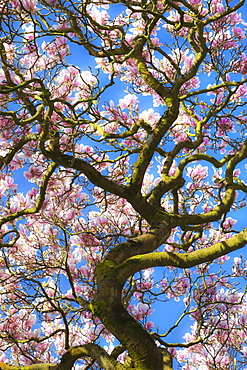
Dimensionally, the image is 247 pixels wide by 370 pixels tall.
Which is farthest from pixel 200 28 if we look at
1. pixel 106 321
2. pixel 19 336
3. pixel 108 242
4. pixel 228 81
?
pixel 19 336

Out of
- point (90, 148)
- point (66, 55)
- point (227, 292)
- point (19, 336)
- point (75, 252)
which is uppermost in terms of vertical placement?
point (66, 55)

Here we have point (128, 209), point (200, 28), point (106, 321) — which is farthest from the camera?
point (128, 209)

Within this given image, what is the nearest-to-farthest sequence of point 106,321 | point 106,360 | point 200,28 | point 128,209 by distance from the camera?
point 106,321, point 106,360, point 200,28, point 128,209

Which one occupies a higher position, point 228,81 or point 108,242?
point 228,81

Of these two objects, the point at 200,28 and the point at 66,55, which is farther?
the point at 66,55

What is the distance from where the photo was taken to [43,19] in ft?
14.3

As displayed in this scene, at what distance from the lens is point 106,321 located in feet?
8.70

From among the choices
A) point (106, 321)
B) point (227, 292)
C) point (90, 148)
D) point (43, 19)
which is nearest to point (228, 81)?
point (90, 148)

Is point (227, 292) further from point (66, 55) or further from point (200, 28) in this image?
point (66, 55)

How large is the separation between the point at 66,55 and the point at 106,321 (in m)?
3.25

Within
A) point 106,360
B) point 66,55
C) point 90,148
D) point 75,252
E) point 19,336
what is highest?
point 66,55

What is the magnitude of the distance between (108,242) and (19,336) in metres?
1.55

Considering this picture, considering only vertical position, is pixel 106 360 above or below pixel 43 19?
below

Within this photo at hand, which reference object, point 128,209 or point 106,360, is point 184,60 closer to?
point 128,209
